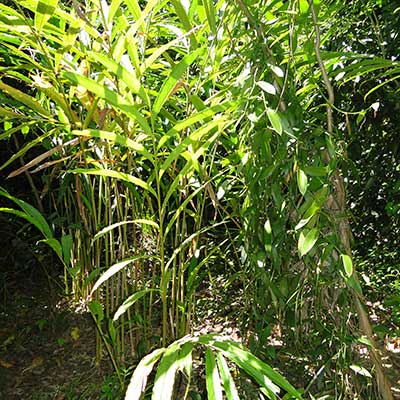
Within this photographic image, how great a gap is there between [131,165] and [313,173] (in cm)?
45

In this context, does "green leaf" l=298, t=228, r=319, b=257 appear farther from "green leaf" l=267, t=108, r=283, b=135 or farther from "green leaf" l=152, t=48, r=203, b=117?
"green leaf" l=152, t=48, r=203, b=117

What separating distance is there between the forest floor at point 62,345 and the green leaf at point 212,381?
0.46 meters

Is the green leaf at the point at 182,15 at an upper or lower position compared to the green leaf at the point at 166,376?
upper

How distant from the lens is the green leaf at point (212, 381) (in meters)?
0.66

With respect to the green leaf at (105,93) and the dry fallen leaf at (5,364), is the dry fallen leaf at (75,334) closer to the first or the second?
the dry fallen leaf at (5,364)

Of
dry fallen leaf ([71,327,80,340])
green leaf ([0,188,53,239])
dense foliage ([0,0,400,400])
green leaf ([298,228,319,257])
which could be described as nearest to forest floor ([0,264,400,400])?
dry fallen leaf ([71,327,80,340])

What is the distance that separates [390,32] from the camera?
51.3 inches

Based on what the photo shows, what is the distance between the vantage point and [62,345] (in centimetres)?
150

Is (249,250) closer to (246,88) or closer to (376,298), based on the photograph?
(246,88)

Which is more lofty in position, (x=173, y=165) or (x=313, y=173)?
(x=173, y=165)

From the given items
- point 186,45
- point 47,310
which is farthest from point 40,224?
point 47,310

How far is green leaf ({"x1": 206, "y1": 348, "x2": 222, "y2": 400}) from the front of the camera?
0.66 meters

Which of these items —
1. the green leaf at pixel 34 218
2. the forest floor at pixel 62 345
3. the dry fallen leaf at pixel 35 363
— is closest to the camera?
the green leaf at pixel 34 218

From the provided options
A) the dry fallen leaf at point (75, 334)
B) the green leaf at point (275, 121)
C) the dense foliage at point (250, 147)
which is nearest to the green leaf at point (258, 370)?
the dense foliage at point (250, 147)
